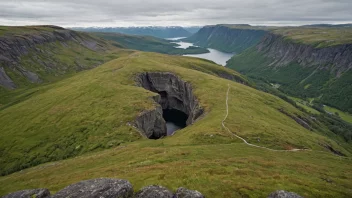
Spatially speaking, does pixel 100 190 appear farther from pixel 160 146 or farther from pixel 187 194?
pixel 160 146

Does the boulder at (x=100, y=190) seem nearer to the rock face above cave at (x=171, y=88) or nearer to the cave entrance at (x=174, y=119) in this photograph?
the cave entrance at (x=174, y=119)

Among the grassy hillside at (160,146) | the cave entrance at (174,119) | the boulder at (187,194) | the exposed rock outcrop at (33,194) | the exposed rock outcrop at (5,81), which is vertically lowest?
the cave entrance at (174,119)

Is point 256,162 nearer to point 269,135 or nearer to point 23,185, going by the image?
point 269,135

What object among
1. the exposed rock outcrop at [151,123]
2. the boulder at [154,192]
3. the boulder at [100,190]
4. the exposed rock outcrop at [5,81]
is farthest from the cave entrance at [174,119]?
the exposed rock outcrop at [5,81]

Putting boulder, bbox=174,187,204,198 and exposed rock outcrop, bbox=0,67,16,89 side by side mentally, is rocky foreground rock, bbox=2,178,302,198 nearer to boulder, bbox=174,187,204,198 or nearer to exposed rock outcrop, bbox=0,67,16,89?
boulder, bbox=174,187,204,198

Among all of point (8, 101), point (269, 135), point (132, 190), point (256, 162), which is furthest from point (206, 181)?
point (8, 101)

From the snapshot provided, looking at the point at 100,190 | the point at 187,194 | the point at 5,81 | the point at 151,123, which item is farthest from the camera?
the point at 5,81

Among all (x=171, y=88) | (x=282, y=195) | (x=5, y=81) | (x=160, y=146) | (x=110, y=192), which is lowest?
(x=5, y=81)

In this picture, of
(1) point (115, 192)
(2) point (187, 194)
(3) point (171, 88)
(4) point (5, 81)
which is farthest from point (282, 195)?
(4) point (5, 81)
